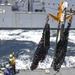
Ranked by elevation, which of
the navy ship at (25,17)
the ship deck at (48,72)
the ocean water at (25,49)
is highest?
the ship deck at (48,72)

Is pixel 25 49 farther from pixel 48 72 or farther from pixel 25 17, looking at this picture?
pixel 25 17

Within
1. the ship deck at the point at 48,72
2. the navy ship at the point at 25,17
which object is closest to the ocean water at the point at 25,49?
the navy ship at the point at 25,17

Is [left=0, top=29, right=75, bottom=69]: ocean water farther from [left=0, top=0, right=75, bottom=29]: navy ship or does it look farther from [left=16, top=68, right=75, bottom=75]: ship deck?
[left=16, top=68, right=75, bottom=75]: ship deck

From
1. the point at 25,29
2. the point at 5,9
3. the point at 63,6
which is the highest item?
the point at 63,6

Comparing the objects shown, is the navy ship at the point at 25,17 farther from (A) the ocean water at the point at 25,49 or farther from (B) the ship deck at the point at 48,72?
(B) the ship deck at the point at 48,72

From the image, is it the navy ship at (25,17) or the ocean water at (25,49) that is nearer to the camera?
the ocean water at (25,49)

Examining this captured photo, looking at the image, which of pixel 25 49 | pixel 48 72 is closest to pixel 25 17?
pixel 25 49

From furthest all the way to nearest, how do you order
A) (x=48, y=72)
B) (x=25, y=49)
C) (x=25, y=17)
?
1. (x=25, y=17)
2. (x=25, y=49)
3. (x=48, y=72)

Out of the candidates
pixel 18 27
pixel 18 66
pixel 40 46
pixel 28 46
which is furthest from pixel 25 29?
pixel 40 46

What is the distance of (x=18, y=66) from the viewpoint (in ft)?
72.3

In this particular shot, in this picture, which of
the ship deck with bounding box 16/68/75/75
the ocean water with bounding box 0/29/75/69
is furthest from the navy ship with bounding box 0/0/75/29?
the ship deck with bounding box 16/68/75/75

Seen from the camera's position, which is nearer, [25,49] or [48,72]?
[48,72]

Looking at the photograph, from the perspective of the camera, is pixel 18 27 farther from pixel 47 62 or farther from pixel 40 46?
pixel 40 46

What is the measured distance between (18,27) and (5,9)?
494 centimetres
